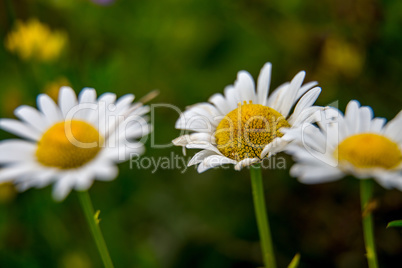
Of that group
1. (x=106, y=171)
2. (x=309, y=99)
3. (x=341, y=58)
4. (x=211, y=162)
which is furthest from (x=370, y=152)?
(x=341, y=58)

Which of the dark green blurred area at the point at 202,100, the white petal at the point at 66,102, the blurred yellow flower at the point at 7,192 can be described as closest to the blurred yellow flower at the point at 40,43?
the dark green blurred area at the point at 202,100

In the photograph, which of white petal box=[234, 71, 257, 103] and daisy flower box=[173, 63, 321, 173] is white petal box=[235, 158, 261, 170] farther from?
white petal box=[234, 71, 257, 103]

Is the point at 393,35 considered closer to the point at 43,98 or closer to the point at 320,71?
the point at 320,71

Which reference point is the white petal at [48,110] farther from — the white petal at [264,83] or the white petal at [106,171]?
the white petal at [264,83]

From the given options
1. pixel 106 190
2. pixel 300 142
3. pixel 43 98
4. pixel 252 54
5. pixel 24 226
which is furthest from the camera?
pixel 252 54

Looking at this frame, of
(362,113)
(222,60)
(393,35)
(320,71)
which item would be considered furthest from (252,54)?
(362,113)

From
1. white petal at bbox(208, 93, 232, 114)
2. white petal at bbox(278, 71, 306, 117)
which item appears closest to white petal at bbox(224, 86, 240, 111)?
white petal at bbox(208, 93, 232, 114)

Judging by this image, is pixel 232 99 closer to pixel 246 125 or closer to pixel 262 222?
pixel 246 125
